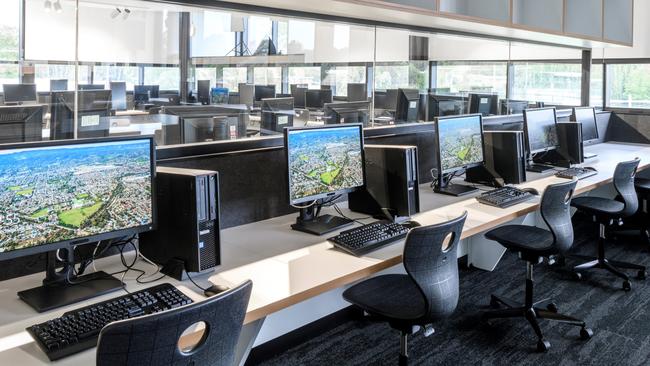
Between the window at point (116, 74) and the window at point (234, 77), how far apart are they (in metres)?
0.91

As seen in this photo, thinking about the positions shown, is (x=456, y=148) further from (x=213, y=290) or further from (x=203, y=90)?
(x=203, y=90)

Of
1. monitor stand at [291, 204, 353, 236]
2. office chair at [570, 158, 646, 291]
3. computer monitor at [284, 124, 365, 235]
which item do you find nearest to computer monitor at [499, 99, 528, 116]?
office chair at [570, 158, 646, 291]

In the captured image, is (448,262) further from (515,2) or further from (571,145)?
(571,145)

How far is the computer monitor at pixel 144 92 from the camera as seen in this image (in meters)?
5.21

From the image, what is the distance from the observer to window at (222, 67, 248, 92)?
6124mm

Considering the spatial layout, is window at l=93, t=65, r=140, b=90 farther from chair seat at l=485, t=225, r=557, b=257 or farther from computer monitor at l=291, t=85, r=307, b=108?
chair seat at l=485, t=225, r=557, b=257

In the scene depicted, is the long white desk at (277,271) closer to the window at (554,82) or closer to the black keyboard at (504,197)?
the black keyboard at (504,197)

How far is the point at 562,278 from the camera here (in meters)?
3.85

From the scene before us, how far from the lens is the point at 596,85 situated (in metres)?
Answer: 5.86

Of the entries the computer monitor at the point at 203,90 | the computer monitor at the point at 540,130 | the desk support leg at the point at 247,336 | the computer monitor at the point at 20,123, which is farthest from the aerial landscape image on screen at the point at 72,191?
the computer monitor at the point at 203,90

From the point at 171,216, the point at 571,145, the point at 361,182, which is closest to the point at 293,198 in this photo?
the point at 361,182

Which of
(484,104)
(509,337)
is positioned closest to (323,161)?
(509,337)

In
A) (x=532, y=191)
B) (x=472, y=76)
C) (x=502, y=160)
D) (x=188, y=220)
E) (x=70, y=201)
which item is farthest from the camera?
(x=472, y=76)

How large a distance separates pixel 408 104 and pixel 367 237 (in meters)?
2.34
